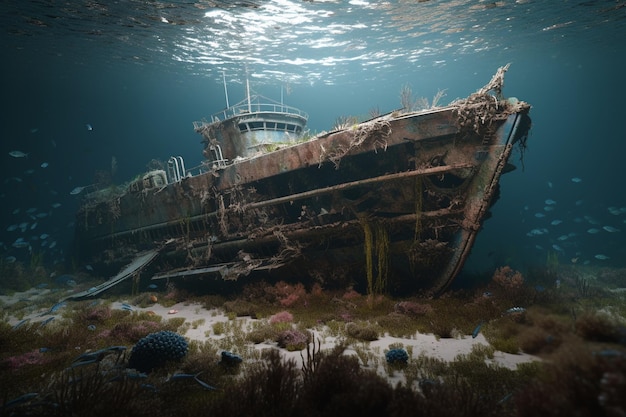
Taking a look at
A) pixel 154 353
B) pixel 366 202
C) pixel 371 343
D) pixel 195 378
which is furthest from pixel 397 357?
pixel 366 202

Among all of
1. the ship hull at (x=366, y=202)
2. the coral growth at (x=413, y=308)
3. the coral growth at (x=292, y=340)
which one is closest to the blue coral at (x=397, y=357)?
the coral growth at (x=292, y=340)

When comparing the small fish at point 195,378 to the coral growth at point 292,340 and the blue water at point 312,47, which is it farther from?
the blue water at point 312,47

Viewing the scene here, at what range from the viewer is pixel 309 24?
1823cm

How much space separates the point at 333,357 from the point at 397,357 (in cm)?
139

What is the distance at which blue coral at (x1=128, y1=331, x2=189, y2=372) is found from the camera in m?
4.70

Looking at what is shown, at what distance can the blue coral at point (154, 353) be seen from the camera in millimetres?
4695

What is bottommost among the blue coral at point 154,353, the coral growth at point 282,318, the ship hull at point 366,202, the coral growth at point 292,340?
the coral growth at point 282,318

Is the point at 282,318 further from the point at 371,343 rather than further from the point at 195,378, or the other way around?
the point at 195,378

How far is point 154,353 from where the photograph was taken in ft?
15.5

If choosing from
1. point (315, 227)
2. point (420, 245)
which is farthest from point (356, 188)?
point (420, 245)

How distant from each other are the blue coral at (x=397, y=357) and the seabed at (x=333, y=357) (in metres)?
0.12

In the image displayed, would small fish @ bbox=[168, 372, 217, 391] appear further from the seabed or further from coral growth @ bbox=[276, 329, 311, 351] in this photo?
coral growth @ bbox=[276, 329, 311, 351]

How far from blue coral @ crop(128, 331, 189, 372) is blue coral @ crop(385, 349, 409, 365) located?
3.37 meters

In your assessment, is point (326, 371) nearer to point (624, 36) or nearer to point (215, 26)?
point (215, 26)
